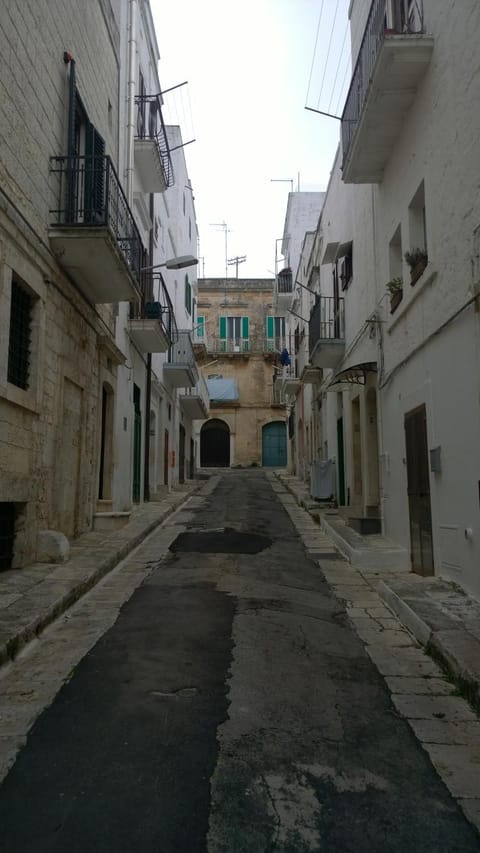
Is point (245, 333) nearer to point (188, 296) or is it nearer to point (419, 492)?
point (188, 296)

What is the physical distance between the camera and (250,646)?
4.90 m

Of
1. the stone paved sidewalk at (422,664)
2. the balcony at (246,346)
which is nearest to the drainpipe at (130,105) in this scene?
the stone paved sidewalk at (422,664)

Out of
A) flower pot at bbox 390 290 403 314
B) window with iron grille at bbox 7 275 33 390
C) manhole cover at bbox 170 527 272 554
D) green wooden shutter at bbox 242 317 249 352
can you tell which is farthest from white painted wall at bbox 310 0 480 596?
green wooden shutter at bbox 242 317 249 352

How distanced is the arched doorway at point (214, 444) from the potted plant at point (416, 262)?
102 ft

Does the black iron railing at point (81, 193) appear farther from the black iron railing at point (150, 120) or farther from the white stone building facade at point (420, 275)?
the black iron railing at point (150, 120)

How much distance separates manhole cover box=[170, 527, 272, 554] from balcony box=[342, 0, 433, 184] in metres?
5.85

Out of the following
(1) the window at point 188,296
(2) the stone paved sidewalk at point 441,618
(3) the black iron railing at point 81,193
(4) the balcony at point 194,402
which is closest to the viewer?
(2) the stone paved sidewalk at point 441,618

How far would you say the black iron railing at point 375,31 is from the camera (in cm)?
786

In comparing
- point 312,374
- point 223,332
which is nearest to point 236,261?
point 223,332

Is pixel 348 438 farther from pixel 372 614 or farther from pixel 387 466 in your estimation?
pixel 372 614

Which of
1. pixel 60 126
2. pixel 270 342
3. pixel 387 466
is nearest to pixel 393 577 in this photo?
pixel 387 466

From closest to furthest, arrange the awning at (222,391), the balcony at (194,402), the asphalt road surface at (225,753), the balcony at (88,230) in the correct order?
the asphalt road surface at (225,753) → the balcony at (88,230) → the balcony at (194,402) → the awning at (222,391)

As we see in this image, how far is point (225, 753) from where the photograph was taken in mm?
3168

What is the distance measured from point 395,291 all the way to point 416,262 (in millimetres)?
1109
